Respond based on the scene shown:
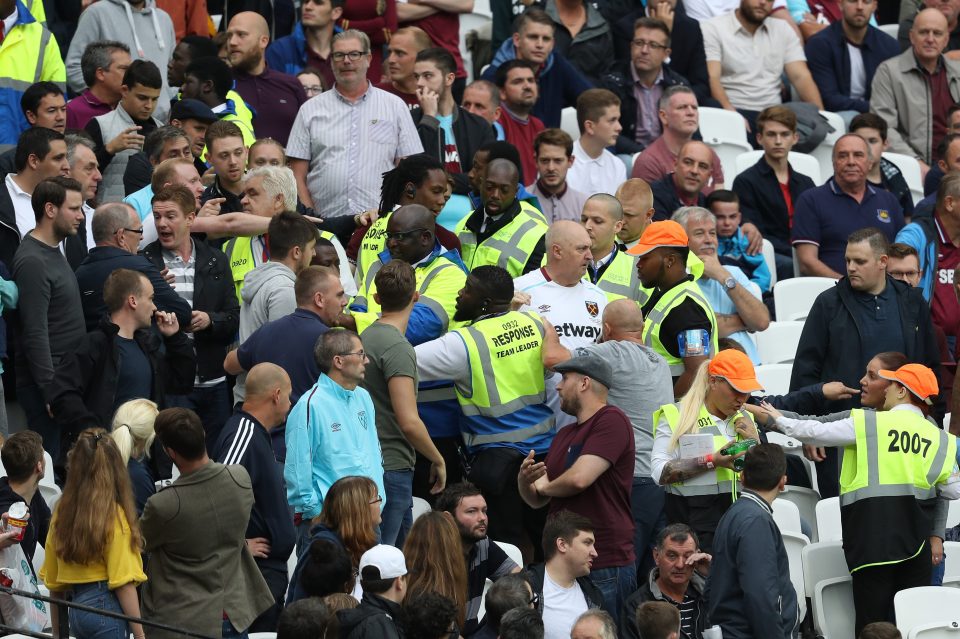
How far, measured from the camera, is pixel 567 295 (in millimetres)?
8828

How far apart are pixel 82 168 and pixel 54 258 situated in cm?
105

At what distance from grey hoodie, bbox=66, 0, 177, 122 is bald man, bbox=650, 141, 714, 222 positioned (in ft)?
11.7

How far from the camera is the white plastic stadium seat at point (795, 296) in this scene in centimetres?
1112

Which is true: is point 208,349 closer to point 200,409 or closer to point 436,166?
point 200,409

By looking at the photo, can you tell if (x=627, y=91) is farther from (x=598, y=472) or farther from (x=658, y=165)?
(x=598, y=472)

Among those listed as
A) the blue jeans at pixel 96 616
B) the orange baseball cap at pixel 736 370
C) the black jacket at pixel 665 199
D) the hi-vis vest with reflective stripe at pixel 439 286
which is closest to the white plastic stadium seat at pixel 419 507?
the hi-vis vest with reflective stripe at pixel 439 286

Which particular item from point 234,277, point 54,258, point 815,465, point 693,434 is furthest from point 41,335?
point 815,465

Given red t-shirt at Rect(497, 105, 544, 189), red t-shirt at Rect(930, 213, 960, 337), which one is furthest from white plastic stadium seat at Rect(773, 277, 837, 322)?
red t-shirt at Rect(497, 105, 544, 189)

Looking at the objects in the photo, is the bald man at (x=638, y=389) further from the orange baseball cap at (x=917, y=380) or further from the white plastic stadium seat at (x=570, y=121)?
the white plastic stadium seat at (x=570, y=121)

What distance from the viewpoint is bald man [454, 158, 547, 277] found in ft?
30.8

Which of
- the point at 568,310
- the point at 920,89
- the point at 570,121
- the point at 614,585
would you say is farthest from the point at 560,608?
the point at 920,89

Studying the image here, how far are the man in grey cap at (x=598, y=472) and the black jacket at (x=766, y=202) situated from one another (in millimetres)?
4546

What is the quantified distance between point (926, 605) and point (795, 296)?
3.54 m

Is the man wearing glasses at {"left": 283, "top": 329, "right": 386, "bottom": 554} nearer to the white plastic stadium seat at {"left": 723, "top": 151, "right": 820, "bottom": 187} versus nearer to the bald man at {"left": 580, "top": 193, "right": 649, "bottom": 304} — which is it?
the bald man at {"left": 580, "top": 193, "right": 649, "bottom": 304}
